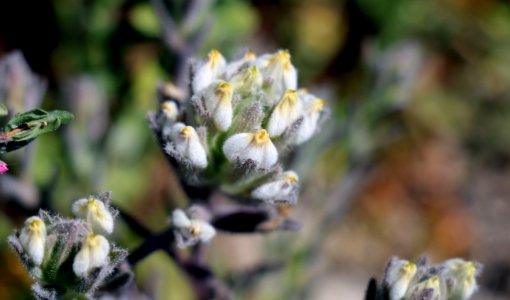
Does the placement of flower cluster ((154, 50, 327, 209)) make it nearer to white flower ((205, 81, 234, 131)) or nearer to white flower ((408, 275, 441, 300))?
white flower ((205, 81, 234, 131))

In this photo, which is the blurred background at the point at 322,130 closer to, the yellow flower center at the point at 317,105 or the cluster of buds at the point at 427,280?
the yellow flower center at the point at 317,105

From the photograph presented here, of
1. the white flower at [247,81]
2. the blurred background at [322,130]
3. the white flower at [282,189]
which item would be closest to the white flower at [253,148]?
the white flower at [282,189]

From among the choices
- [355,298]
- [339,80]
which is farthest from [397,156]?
[355,298]

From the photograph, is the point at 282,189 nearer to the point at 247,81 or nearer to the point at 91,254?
the point at 247,81

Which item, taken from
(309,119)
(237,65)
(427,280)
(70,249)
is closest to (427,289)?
(427,280)

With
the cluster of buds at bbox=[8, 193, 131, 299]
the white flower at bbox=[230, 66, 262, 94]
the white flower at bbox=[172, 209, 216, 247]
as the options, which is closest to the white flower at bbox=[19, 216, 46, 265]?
the cluster of buds at bbox=[8, 193, 131, 299]

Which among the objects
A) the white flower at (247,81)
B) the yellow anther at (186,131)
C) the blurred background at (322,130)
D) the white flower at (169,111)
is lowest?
the yellow anther at (186,131)
